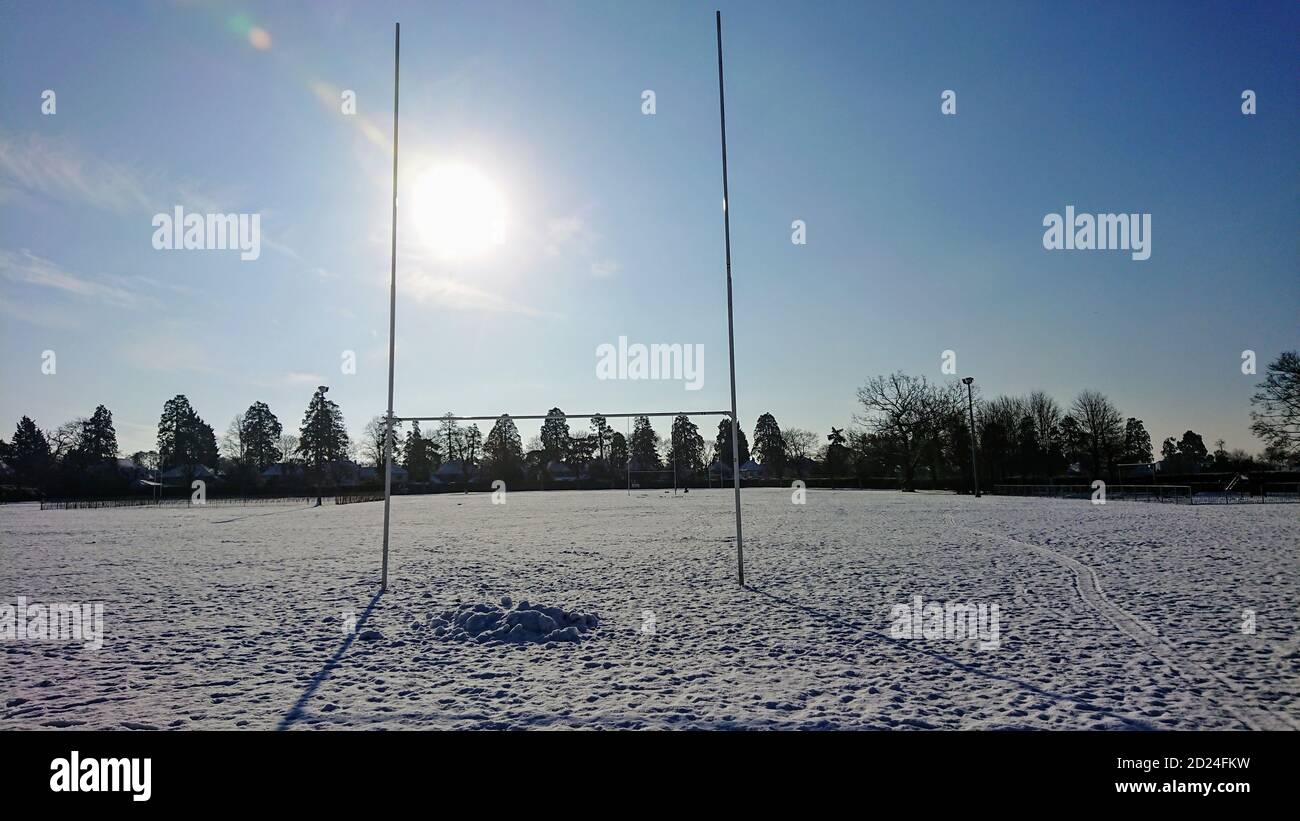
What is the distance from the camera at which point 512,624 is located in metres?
8.12

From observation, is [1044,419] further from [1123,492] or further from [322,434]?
[322,434]

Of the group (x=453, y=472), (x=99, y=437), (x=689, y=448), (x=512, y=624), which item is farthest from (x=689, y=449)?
(x=512, y=624)

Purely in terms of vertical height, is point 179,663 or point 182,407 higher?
point 182,407

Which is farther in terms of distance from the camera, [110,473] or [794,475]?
[794,475]

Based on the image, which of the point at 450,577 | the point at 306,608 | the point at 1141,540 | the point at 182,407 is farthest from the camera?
the point at 182,407

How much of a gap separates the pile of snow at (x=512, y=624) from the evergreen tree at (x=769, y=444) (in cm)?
10055

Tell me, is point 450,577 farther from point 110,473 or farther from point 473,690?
point 110,473

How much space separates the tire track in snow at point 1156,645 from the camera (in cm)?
489

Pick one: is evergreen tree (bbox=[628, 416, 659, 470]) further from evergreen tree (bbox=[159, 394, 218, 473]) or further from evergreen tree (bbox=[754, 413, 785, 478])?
evergreen tree (bbox=[159, 394, 218, 473])

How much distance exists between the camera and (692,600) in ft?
32.9

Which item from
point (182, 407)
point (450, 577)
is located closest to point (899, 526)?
point (450, 577)

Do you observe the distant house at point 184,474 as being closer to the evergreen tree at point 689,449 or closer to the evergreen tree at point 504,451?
the evergreen tree at point 504,451

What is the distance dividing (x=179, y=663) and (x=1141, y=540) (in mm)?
18390

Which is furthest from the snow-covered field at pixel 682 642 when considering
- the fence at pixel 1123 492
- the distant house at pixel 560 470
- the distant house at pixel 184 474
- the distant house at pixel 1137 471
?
the distant house at pixel 560 470
